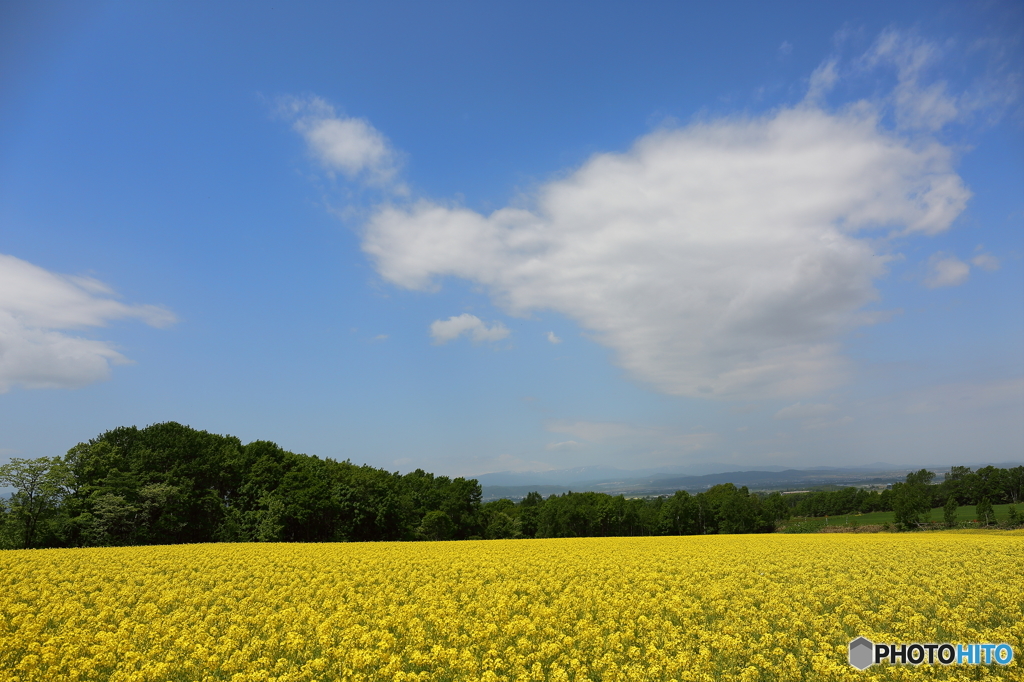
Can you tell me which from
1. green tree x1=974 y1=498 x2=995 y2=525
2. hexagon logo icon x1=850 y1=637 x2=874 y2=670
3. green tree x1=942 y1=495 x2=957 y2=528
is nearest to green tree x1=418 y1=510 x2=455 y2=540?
hexagon logo icon x1=850 y1=637 x2=874 y2=670

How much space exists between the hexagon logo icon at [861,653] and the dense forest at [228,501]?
60591mm

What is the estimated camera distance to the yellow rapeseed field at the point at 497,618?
37.9 feet

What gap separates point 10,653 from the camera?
40.2 feet

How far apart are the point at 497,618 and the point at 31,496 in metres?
63.7

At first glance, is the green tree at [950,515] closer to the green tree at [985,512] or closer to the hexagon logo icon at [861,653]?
the green tree at [985,512]

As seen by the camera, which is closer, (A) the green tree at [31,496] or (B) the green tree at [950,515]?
(A) the green tree at [31,496]

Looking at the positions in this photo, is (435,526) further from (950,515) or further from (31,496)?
(950,515)

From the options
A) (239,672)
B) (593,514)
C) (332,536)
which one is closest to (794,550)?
(239,672)

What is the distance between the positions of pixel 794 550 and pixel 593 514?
67.8 m

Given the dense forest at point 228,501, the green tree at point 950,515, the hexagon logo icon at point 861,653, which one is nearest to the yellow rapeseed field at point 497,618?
the hexagon logo icon at point 861,653

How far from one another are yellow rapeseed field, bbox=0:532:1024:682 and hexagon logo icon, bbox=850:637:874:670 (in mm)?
389

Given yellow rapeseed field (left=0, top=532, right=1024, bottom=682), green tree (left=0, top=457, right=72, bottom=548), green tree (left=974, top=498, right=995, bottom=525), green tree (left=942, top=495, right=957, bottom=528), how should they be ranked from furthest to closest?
1. green tree (left=942, top=495, right=957, bottom=528)
2. green tree (left=974, top=498, right=995, bottom=525)
3. green tree (left=0, top=457, right=72, bottom=548)
4. yellow rapeseed field (left=0, top=532, right=1024, bottom=682)

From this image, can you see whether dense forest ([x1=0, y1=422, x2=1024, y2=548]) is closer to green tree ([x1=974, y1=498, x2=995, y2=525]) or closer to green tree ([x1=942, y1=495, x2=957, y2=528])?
green tree ([x1=942, y1=495, x2=957, y2=528])

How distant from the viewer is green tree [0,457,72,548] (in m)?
51.4
